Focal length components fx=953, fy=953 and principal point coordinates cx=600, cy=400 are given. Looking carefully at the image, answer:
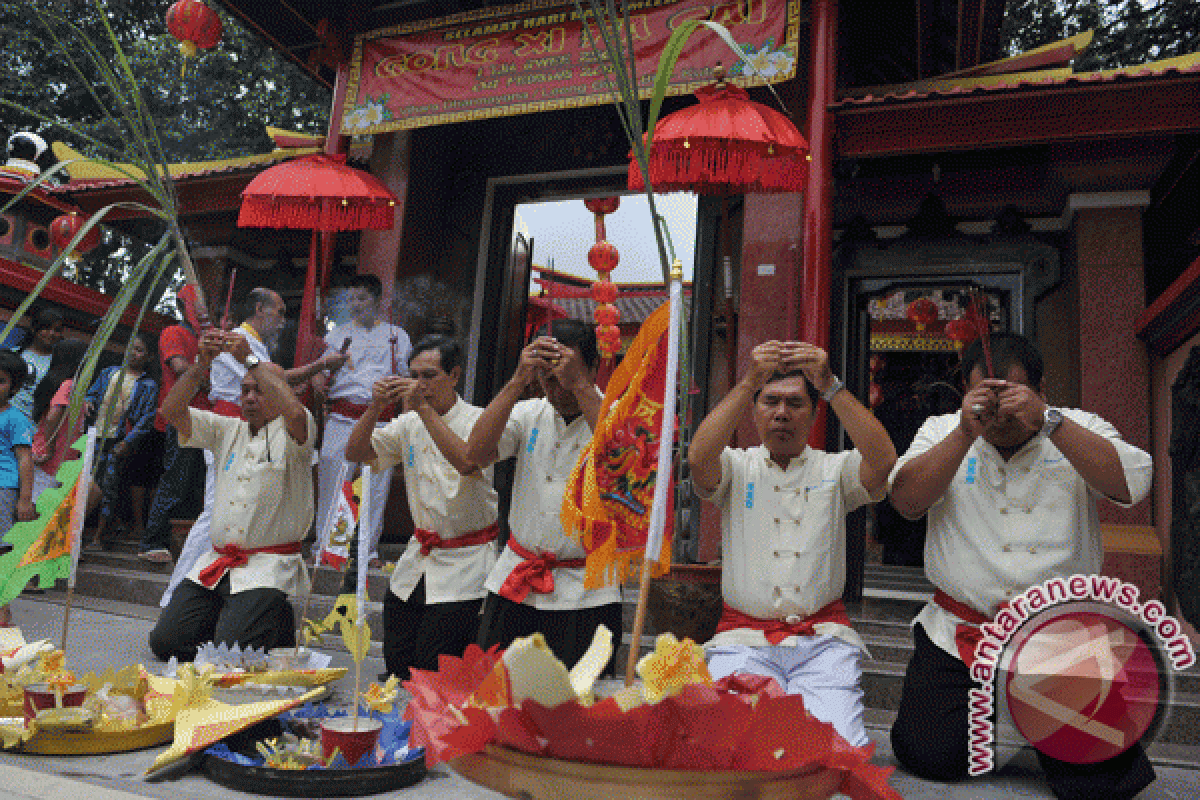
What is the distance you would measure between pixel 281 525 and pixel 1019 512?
305 centimetres

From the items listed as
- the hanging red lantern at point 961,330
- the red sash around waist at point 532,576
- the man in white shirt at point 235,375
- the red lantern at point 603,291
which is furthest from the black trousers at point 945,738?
the hanging red lantern at point 961,330

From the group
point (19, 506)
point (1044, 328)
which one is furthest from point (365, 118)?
point (1044, 328)

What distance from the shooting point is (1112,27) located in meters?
10.6

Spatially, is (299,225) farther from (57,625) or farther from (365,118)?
(57,625)

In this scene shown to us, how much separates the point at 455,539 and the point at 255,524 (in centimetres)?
96

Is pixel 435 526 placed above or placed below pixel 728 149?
→ below

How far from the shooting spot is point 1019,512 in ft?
9.77

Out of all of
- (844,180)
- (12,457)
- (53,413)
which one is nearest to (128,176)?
(12,457)

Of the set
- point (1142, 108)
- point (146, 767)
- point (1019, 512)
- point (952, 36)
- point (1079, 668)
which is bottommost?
point (146, 767)

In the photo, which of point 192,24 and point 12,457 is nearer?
point 12,457

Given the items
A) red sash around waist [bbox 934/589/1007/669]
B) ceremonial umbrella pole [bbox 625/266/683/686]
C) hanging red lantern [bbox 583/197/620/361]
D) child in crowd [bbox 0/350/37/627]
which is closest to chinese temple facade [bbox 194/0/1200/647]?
hanging red lantern [bbox 583/197/620/361]

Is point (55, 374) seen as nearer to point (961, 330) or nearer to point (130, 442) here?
point (130, 442)

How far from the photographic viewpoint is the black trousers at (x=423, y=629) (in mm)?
3934

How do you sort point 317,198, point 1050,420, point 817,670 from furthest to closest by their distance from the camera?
point 317,198
point 817,670
point 1050,420
